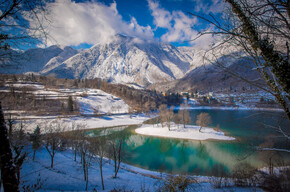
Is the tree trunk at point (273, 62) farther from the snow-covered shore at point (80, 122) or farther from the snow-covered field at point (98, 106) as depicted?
the snow-covered field at point (98, 106)

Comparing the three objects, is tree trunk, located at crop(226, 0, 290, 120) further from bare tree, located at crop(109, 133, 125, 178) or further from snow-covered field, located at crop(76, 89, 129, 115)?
snow-covered field, located at crop(76, 89, 129, 115)

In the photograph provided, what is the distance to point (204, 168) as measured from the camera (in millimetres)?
17281

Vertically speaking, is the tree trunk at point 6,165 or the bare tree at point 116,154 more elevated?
the tree trunk at point 6,165

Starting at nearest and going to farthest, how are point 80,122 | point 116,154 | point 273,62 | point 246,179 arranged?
point 273,62 → point 246,179 → point 116,154 → point 80,122

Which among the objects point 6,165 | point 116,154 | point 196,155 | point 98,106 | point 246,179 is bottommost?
point 196,155

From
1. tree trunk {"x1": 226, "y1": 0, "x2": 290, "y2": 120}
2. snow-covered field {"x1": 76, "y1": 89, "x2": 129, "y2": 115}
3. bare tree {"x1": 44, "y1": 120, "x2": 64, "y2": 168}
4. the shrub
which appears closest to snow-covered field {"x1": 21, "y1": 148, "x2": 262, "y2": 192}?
the shrub

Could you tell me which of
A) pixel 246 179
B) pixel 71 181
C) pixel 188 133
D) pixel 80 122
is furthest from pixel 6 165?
pixel 80 122

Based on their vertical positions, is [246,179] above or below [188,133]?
above

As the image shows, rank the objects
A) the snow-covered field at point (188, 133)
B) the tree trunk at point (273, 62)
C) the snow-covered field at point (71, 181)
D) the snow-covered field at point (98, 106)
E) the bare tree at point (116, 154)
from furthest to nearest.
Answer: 1. the snow-covered field at point (98, 106)
2. the snow-covered field at point (188, 133)
3. the bare tree at point (116, 154)
4. the snow-covered field at point (71, 181)
5. the tree trunk at point (273, 62)

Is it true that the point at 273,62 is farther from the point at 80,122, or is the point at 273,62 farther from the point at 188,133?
the point at 80,122

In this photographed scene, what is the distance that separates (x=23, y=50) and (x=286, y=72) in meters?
5.08

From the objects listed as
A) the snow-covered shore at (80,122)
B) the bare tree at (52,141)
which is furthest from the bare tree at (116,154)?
the snow-covered shore at (80,122)

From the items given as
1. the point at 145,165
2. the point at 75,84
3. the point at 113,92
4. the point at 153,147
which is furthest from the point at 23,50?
the point at 75,84

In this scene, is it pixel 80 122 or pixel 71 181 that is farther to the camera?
pixel 80 122
